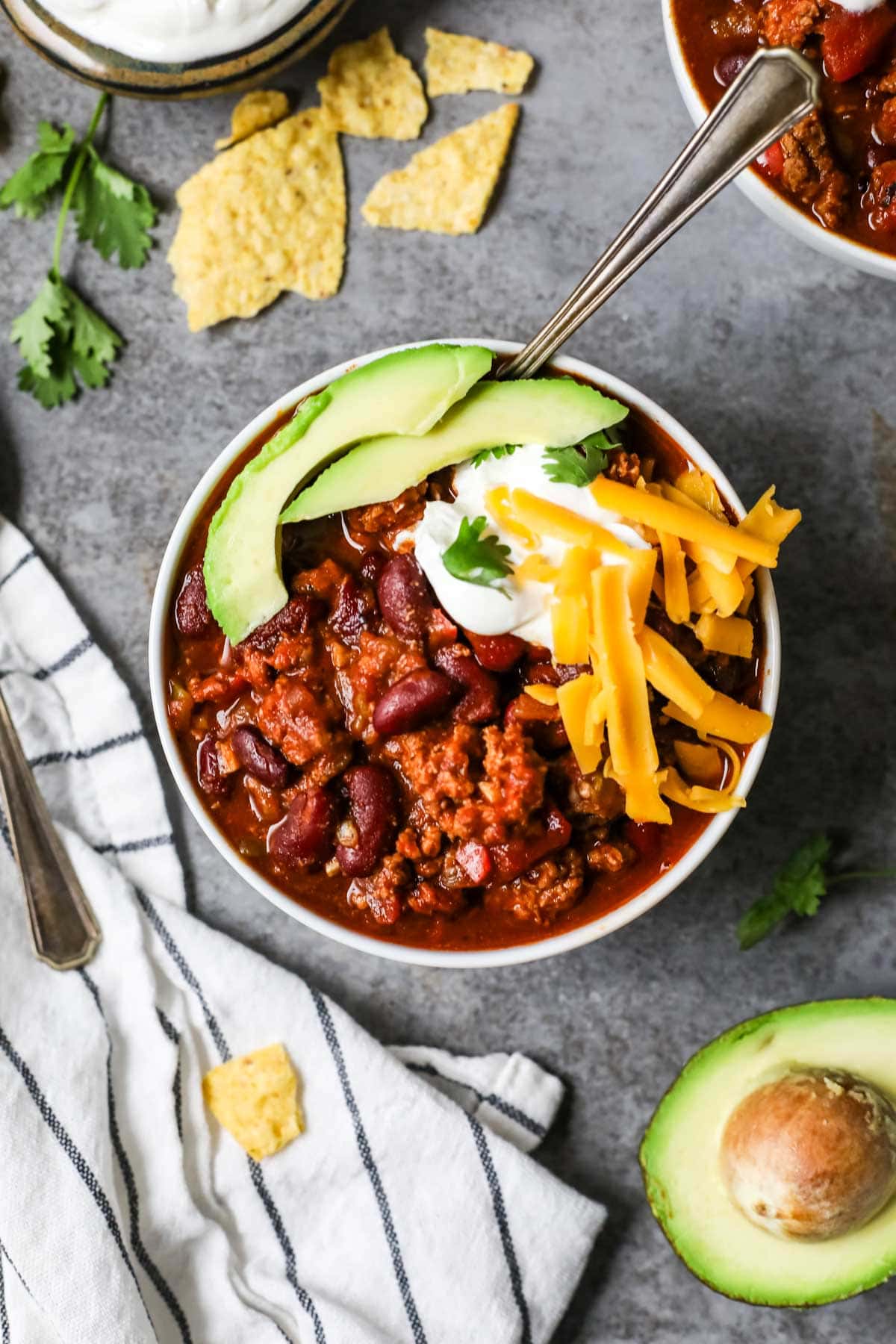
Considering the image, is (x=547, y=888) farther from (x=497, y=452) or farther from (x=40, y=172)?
(x=40, y=172)

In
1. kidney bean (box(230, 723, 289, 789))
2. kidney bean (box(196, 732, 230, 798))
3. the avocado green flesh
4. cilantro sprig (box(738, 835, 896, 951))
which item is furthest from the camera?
cilantro sprig (box(738, 835, 896, 951))

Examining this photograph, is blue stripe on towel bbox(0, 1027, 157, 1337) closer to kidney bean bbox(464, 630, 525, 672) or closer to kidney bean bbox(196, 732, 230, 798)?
kidney bean bbox(196, 732, 230, 798)

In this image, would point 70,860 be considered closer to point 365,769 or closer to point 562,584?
point 365,769

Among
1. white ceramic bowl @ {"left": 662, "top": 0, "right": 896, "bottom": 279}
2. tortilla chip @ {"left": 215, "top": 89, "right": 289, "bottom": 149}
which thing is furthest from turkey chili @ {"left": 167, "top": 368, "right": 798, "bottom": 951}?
tortilla chip @ {"left": 215, "top": 89, "right": 289, "bottom": 149}

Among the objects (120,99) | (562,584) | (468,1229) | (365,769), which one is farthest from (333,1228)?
(120,99)

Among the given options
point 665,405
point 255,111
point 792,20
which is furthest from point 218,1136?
point 792,20
